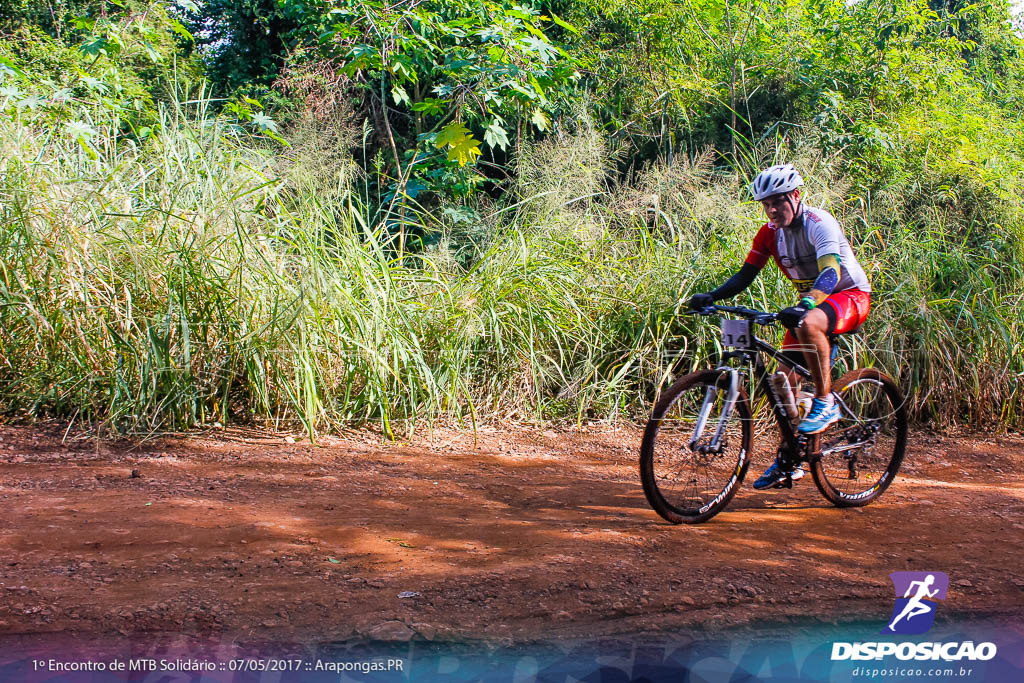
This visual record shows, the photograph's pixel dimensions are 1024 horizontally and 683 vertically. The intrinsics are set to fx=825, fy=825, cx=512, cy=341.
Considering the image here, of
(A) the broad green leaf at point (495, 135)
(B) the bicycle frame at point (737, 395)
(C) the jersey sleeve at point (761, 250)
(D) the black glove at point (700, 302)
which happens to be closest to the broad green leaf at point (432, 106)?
(A) the broad green leaf at point (495, 135)

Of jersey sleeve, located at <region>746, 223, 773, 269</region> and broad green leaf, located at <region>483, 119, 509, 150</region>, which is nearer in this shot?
jersey sleeve, located at <region>746, 223, 773, 269</region>

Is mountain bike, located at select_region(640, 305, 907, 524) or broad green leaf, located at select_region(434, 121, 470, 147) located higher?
broad green leaf, located at select_region(434, 121, 470, 147)

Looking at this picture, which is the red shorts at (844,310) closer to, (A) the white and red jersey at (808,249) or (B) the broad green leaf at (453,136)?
(A) the white and red jersey at (808,249)

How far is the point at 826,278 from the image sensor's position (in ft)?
14.2

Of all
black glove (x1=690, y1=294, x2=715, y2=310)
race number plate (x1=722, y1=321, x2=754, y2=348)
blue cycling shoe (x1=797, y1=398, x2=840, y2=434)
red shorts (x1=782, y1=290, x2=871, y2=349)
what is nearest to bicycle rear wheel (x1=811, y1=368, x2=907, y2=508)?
blue cycling shoe (x1=797, y1=398, x2=840, y2=434)

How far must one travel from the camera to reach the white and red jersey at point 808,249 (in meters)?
4.43

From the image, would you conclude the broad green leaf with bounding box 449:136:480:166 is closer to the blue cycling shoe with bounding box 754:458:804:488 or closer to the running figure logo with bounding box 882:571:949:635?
the blue cycling shoe with bounding box 754:458:804:488

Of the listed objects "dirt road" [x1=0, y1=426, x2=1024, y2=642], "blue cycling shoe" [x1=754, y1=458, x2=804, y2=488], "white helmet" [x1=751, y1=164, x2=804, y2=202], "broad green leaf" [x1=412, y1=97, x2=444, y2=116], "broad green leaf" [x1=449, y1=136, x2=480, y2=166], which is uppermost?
"broad green leaf" [x1=412, y1=97, x2=444, y2=116]

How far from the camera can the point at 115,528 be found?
4.00 meters

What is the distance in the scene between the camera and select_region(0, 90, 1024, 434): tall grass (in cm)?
594

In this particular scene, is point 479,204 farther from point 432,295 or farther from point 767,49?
point 767,49

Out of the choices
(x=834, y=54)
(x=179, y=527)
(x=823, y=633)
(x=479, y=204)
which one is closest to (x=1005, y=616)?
(x=823, y=633)

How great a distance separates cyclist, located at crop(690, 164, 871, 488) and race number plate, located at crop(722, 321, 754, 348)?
0.19 meters

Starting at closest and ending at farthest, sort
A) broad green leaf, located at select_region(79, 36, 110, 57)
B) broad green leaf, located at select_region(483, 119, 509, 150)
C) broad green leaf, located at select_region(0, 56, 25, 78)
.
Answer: broad green leaf, located at select_region(0, 56, 25, 78) → broad green leaf, located at select_region(79, 36, 110, 57) → broad green leaf, located at select_region(483, 119, 509, 150)
